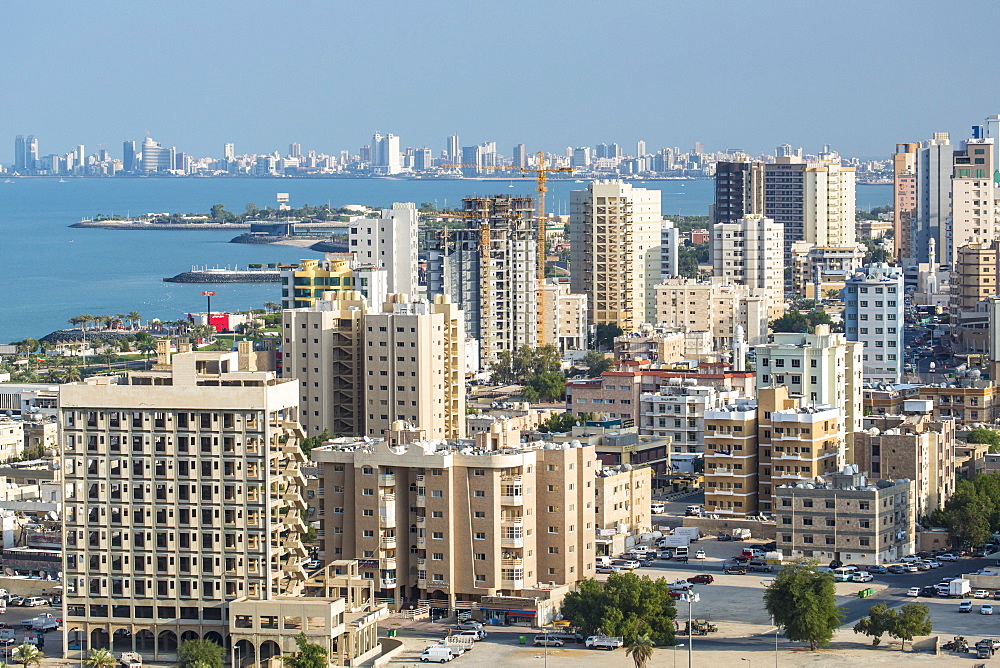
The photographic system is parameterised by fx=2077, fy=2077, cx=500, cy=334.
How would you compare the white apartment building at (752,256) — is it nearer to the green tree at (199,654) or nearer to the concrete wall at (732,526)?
the concrete wall at (732,526)

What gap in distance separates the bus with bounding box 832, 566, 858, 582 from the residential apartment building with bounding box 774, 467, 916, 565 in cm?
57

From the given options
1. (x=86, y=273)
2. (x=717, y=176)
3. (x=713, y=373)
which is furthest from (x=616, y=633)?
(x=86, y=273)

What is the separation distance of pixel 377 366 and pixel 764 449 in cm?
1105

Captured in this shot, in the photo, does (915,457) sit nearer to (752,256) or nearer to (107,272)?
(752,256)

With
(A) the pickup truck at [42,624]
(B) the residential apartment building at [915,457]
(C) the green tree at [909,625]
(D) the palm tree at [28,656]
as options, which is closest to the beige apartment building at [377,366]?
(B) the residential apartment building at [915,457]

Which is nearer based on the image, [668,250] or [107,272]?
[668,250]

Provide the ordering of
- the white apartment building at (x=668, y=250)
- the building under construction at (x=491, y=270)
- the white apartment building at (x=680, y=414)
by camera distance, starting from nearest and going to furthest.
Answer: the white apartment building at (x=680, y=414)
the building under construction at (x=491, y=270)
the white apartment building at (x=668, y=250)

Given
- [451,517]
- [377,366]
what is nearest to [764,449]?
[451,517]

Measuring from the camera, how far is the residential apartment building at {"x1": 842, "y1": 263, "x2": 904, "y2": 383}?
6175cm

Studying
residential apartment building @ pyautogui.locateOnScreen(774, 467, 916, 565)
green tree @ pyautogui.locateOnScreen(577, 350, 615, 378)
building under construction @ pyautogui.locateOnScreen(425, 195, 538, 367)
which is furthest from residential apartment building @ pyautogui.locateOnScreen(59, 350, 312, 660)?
green tree @ pyautogui.locateOnScreen(577, 350, 615, 378)

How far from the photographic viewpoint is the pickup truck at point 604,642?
31922mm

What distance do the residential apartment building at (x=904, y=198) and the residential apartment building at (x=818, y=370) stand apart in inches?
2274

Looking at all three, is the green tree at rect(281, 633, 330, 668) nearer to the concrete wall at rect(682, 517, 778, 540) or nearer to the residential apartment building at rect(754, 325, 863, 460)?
the concrete wall at rect(682, 517, 778, 540)

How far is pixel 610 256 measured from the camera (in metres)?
82.4
